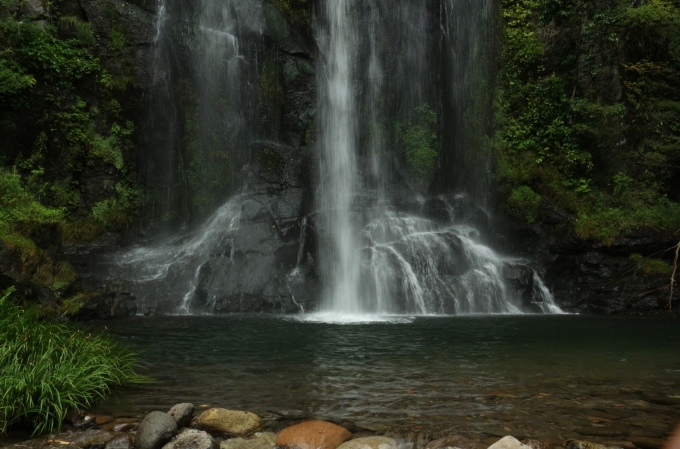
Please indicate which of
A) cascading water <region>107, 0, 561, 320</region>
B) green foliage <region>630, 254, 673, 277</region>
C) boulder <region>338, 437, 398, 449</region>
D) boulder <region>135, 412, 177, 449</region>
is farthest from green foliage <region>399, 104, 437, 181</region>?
boulder <region>135, 412, 177, 449</region>

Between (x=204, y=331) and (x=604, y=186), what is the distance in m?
14.7

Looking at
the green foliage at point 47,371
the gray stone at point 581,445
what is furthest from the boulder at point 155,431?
the gray stone at point 581,445

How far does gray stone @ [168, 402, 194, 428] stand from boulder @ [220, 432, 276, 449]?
52 cm

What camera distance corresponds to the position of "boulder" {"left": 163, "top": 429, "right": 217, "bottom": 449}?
469cm

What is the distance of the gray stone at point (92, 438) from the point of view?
4.81 meters

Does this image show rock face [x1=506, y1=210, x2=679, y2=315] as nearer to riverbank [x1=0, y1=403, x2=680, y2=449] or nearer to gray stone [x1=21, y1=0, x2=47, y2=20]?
riverbank [x1=0, y1=403, x2=680, y2=449]

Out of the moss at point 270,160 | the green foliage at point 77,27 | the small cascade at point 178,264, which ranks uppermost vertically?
the green foliage at point 77,27

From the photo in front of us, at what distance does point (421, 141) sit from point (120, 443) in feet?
57.0

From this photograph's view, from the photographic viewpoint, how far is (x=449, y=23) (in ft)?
71.2

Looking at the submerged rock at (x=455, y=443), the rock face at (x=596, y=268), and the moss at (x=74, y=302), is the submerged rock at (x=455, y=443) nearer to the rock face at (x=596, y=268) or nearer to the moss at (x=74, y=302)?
the moss at (x=74, y=302)

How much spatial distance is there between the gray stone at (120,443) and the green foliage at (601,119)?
1510 cm

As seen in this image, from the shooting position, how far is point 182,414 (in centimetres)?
520

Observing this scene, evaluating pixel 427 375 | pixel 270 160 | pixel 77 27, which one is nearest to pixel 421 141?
pixel 270 160

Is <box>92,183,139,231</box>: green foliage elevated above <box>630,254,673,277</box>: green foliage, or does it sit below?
above
